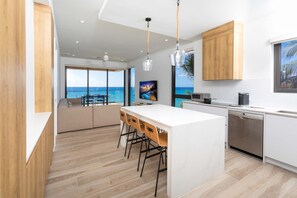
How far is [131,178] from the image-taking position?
212 cm

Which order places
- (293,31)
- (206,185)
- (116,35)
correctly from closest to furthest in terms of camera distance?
1. (206,185)
2. (293,31)
3. (116,35)

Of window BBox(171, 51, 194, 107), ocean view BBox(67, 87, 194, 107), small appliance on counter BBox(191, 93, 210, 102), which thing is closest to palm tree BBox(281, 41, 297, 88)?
small appliance on counter BBox(191, 93, 210, 102)

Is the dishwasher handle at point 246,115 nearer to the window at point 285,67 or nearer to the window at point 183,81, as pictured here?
the window at point 285,67

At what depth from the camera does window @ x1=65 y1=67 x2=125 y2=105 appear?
25.5 feet

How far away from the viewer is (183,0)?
2.29 m

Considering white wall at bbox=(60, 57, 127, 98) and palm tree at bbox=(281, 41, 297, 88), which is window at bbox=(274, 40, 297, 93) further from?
white wall at bbox=(60, 57, 127, 98)

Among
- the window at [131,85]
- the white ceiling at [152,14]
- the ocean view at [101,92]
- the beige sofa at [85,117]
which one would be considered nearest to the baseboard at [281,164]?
the white ceiling at [152,14]

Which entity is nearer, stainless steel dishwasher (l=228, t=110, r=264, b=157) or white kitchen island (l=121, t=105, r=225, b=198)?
white kitchen island (l=121, t=105, r=225, b=198)

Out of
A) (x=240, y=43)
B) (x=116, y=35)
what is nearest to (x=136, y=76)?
(x=116, y=35)

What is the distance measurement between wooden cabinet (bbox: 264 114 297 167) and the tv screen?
13.7 ft

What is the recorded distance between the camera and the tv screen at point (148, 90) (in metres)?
6.30

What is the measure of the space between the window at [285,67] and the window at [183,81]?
228 centimetres

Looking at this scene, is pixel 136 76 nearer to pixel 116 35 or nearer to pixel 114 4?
pixel 116 35

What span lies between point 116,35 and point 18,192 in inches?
162
